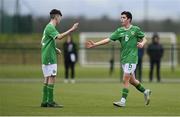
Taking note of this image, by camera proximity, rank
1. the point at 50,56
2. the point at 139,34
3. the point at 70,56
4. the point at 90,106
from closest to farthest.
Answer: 1. the point at 50,56
2. the point at 90,106
3. the point at 139,34
4. the point at 70,56

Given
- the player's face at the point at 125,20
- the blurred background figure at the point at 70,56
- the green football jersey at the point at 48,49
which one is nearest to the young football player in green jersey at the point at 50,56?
the green football jersey at the point at 48,49

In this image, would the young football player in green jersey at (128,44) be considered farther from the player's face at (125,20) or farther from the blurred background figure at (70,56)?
the blurred background figure at (70,56)

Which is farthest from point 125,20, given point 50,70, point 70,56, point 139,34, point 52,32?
point 70,56

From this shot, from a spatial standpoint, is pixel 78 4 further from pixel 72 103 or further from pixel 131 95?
pixel 72 103

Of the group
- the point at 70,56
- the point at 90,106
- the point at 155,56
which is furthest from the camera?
the point at 155,56

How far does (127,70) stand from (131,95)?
15.1ft

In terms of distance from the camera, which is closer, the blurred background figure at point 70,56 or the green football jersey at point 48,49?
the green football jersey at point 48,49

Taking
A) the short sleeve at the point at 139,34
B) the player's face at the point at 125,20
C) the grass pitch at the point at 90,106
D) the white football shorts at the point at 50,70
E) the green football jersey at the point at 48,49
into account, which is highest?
the player's face at the point at 125,20

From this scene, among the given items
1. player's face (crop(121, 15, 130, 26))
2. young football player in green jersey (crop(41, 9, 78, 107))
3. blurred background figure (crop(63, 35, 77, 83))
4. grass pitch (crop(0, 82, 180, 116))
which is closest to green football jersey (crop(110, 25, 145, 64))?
player's face (crop(121, 15, 130, 26))

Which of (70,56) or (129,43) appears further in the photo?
(70,56)

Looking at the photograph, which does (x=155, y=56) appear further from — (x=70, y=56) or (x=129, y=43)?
(x=129, y=43)

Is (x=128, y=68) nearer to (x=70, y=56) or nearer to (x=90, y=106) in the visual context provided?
(x=90, y=106)

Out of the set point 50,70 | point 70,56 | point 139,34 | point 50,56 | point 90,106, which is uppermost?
point 139,34

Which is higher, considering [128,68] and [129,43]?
Answer: [129,43]
